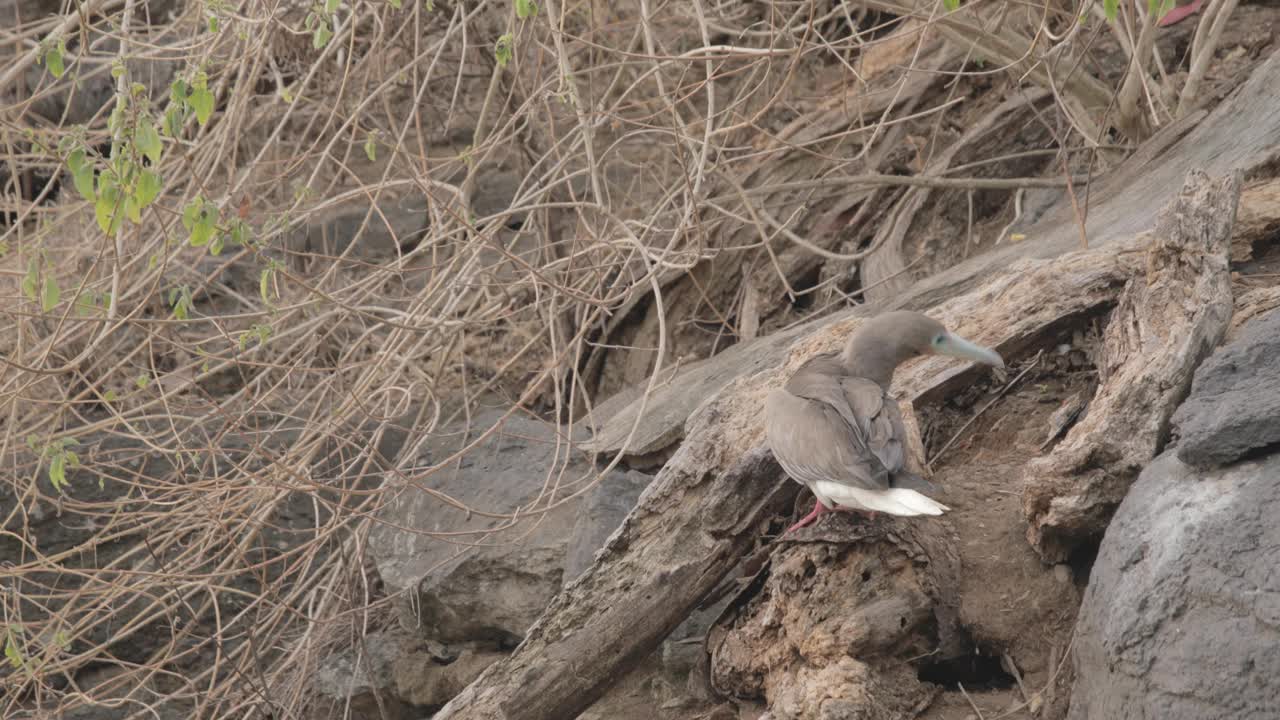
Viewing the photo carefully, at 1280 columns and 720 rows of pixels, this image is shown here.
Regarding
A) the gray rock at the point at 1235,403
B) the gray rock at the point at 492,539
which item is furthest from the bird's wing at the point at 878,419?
the gray rock at the point at 492,539

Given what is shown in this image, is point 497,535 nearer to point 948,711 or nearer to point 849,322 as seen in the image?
point 849,322

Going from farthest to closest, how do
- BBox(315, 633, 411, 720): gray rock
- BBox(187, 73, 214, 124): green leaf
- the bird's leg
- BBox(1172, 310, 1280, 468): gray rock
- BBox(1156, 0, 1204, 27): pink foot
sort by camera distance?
BBox(1156, 0, 1204, 27): pink foot < BBox(315, 633, 411, 720): gray rock < the bird's leg < BBox(187, 73, 214, 124): green leaf < BBox(1172, 310, 1280, 468): gray rock

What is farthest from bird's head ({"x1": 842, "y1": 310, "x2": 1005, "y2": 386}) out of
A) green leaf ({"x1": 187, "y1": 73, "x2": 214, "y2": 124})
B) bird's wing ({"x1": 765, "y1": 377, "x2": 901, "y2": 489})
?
green leaf ({"x1": 187, "y1": 73, "x2": 214, "y2": 124})

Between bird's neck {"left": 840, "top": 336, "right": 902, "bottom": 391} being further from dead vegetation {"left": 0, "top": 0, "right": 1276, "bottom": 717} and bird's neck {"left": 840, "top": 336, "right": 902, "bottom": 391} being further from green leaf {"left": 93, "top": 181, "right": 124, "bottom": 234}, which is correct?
green leaf {"left": 93, "top": 181, "right": 124, "bottom": 234}

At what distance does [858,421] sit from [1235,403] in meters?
0.94

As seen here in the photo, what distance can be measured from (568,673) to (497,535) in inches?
55.2

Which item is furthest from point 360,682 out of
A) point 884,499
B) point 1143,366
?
point 1143,366

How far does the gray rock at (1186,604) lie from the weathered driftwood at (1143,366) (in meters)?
0.23

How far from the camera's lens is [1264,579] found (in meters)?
2.61

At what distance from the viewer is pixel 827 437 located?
10.9 ft

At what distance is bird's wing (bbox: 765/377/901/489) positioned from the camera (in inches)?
127

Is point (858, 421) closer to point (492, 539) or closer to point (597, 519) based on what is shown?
point (597, 519)

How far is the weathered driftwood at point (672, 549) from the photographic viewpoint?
381cm

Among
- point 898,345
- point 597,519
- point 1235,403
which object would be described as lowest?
point 597,519
